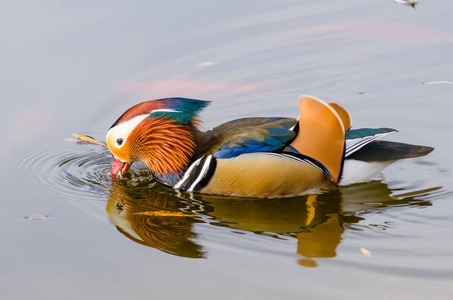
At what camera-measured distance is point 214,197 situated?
6324 millimetres

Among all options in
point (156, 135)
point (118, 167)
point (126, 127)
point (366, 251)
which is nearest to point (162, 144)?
point (156, 135)

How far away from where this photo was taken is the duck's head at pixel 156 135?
648 cm

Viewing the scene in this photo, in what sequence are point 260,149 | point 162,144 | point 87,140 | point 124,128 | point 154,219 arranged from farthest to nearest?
point 87,140 → point 162,144 → point 124,128 → point 260,149 → point 154,219

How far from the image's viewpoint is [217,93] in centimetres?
823

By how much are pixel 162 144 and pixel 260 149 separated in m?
1.00

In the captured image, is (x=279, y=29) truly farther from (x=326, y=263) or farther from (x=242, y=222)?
(x=326, y=263)

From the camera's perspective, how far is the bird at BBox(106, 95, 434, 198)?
6.13 meters

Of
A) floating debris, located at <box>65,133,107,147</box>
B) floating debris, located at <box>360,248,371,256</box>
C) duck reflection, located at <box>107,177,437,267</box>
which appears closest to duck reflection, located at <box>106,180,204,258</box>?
duck reflection, located at <box>107,177,437,267</box>

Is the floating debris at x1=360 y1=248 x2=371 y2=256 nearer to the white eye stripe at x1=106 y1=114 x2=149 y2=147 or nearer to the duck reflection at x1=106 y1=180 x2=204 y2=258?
the duck reflection at x1=106 y1=180 x2=204 y2=258

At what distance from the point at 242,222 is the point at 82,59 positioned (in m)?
3.72

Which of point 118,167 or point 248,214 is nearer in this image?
point 248,214

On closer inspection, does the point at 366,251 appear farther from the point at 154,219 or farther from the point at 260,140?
the point at 154,219

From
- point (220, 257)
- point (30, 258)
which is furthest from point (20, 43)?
point (220, 257)

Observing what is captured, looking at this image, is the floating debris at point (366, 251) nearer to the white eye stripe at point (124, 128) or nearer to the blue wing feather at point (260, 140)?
the blue wing feather at point (260, 140)
